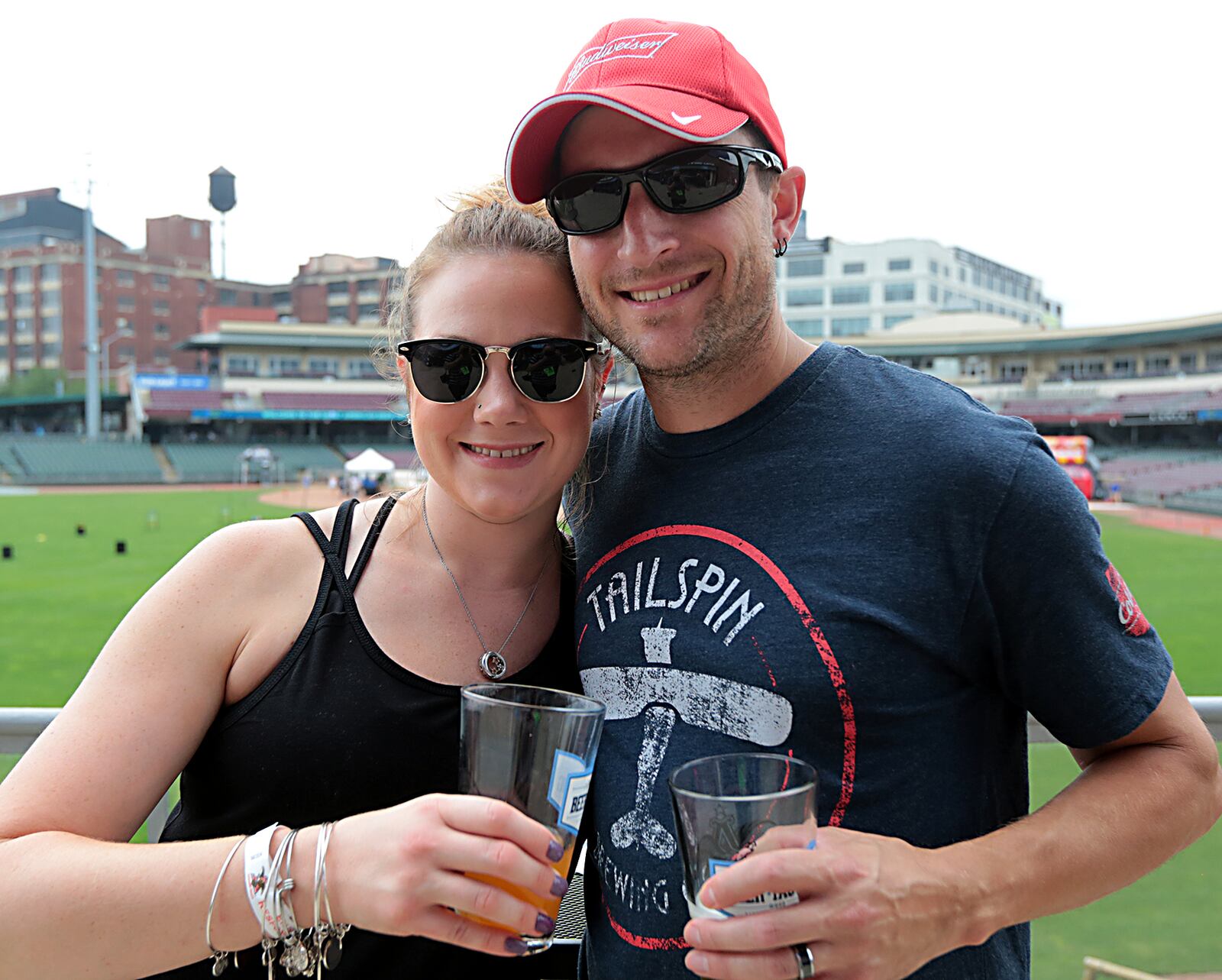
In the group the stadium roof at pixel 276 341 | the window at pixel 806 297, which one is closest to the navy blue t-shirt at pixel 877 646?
the stadium roof at pixel 276 341

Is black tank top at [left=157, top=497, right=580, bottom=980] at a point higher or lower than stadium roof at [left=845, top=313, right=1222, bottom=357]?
lower

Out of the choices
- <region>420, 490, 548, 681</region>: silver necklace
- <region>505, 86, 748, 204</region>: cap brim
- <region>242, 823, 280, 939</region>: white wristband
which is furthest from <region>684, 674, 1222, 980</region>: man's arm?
<region>505, 86, 748, 204</region>: cap brim

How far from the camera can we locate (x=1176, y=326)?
2163 inches

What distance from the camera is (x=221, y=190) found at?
89625 mm

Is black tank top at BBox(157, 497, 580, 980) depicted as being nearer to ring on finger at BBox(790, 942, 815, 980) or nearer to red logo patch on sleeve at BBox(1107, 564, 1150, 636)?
ring on finger at BBox(790, 942, 815, 980)

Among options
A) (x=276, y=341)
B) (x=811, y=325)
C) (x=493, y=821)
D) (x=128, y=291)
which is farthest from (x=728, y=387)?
(x=128, y=291)

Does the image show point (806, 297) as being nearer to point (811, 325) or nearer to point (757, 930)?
point (811, 325)

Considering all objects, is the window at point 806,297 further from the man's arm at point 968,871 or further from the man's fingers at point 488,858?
the man's fingers at point 488,858

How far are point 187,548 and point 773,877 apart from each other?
20.5m

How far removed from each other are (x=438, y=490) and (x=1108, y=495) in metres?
40.6

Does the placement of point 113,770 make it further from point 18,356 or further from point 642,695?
point 18,356

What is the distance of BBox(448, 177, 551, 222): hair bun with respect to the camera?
188 centimetres

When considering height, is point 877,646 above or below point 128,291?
below

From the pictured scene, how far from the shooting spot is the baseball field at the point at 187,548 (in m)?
3.01
